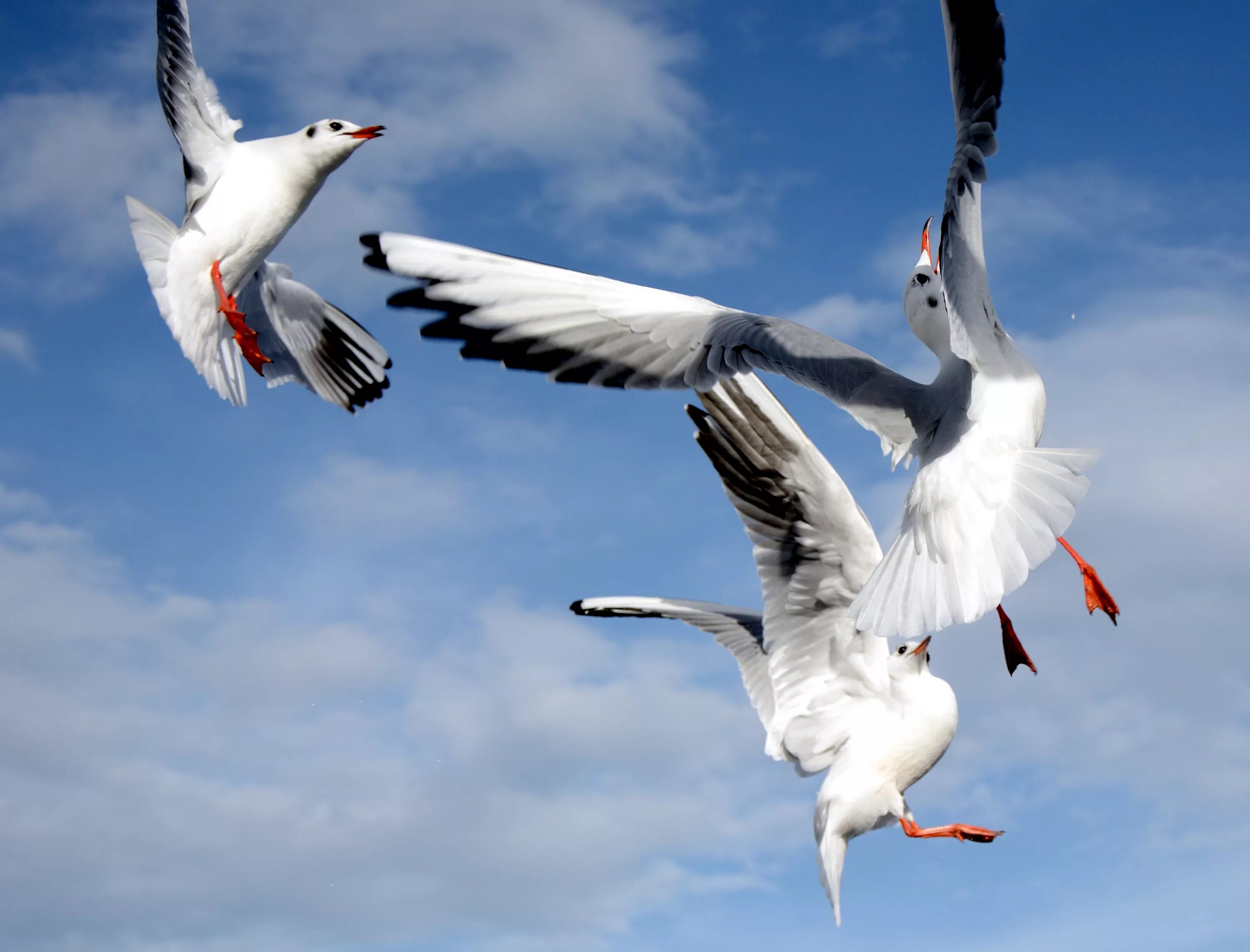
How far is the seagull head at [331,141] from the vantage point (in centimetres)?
631

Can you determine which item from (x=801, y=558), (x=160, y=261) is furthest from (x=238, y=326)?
(x=801, y=558)

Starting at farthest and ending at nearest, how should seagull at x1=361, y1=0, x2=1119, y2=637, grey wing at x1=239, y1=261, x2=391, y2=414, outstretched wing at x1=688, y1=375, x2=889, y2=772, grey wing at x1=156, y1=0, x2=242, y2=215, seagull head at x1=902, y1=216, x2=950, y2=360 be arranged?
grey wing at x1=239, y1=261, x2=391, y2=414
grey wing at x1=156, y1=0, x2=242, y2=215
outstretched wing at x1=688, y1=375, x2=889, y2=772
seagull head at x1=902, y1=216, x2=950, y2=360
seagull at x1=361, y1=0, x2=1119, y2=637

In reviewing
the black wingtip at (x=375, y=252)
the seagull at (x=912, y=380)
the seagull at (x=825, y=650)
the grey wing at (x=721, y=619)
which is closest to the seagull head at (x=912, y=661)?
the seagull at (x=825, y=650)

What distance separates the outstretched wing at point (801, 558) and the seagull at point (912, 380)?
2.94 feet

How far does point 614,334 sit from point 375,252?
0.73m

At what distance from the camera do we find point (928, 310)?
3959mm

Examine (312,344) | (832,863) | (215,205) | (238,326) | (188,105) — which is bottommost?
(832,863)

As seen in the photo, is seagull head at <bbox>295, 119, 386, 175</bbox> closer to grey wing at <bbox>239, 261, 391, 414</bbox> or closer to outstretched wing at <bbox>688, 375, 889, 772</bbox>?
grey wing at <bbox>239, 261, 391, 414</bbox>

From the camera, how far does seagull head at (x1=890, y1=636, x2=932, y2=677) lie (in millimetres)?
4910

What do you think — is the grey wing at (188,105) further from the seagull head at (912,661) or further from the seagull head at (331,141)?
the seagull head at (912,661)

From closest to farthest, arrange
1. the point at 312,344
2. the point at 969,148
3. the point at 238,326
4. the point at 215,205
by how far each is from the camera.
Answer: the point at 969,148, the point at 215,205, the point at 238,326, the point at 312,344

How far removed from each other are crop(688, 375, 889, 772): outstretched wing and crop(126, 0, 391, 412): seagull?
2801mm

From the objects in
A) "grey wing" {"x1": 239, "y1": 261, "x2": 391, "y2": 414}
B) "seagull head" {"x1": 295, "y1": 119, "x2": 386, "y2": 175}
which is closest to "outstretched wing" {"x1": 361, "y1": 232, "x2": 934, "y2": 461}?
"seagull head" {"x1": 295, "y1": 119, "x2": 386, "y2": 175}

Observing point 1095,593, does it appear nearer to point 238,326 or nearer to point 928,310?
point 928,310
